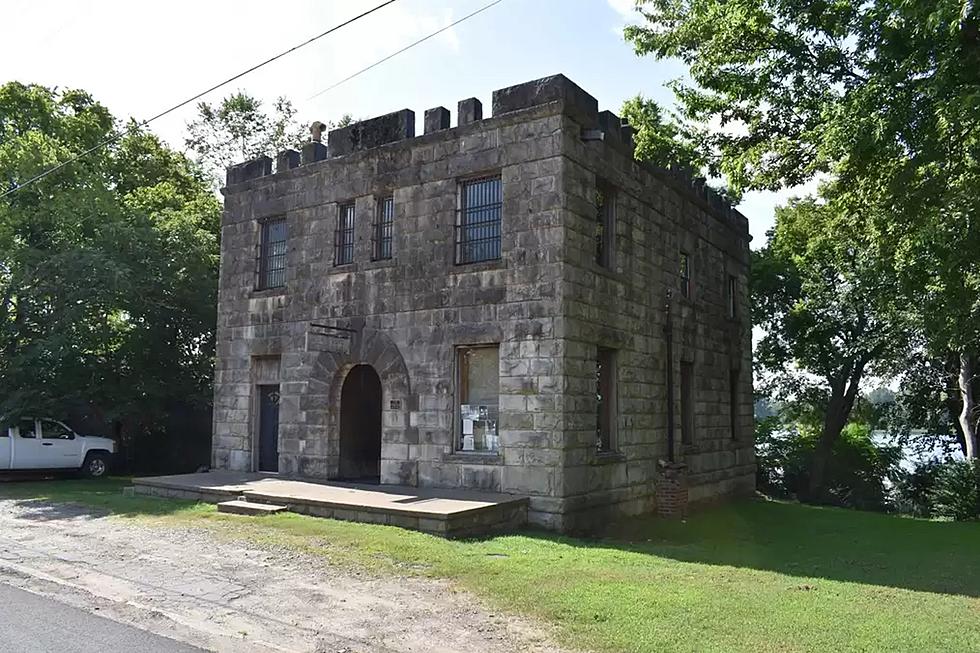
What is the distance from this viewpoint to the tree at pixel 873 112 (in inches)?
396

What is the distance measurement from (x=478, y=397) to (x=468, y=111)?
4.96 metres

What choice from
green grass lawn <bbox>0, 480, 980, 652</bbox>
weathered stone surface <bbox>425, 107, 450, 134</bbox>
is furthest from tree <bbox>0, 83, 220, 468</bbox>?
weathered stone surface <bbox>425, 107, 450, 134</bbox>

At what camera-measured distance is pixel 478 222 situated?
1356cm

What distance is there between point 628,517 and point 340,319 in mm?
6414

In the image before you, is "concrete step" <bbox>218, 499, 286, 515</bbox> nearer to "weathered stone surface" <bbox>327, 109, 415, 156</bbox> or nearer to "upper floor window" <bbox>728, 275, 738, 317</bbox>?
"weathered stone surface" <bbox>327, 109, 415, 156</bbox>

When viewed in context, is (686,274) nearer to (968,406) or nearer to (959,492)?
(959,492)

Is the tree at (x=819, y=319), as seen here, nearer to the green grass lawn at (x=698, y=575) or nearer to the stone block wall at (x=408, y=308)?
the green grass lawn at (x=698, y=575)

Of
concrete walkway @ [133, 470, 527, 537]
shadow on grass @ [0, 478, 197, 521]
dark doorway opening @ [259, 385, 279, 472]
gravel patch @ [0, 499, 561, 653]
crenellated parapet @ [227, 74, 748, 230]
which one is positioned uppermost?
crenellated parapet @ [227, 74, 748, 230]

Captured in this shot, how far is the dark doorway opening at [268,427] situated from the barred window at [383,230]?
395cm

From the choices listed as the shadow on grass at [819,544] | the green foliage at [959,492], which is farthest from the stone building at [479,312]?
the green foliage at [959,492]

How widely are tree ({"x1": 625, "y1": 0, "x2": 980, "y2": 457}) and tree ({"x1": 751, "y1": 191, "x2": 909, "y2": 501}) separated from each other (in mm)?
4972

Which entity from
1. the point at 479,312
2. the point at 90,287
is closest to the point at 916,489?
the point at 479,312

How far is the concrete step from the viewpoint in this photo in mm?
12312

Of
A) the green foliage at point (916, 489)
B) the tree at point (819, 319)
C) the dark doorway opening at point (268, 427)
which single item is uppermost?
the tree at point (819, 319)
